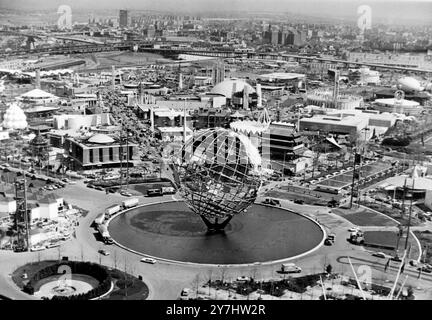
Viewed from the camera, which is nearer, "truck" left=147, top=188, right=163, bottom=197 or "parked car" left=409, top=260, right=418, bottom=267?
"parked car" left=409, top=260, right=418, bottom=267

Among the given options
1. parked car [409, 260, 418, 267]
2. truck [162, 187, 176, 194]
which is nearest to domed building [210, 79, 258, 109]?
truck [162, 187, 176, 194]

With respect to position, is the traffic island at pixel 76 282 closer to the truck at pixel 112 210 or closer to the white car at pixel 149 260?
the white car at pixel 149 260

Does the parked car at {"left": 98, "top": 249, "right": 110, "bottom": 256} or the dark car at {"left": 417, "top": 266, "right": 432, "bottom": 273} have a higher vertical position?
the dark car at {"left": 417, "top": 266, "right": 432, "bottom": 273}

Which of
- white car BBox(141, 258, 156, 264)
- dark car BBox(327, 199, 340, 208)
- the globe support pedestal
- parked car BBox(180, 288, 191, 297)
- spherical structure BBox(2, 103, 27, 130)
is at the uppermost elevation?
spherical structure BBox(2, 103, 27, 130)

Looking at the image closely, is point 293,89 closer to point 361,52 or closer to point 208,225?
point 361,52

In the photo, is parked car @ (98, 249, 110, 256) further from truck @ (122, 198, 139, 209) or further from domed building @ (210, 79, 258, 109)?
domed building @ (210, 79, 258, 109)

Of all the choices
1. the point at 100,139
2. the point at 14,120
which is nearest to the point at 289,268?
the point at 100,139
